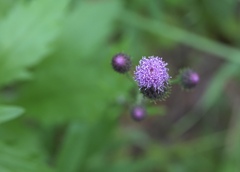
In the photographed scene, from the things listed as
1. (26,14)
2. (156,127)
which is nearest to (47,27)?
(26,14)

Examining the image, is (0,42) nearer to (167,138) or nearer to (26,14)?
(26,14)

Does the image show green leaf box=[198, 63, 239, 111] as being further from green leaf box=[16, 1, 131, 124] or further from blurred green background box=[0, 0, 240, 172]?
green leaf box=[16, 1, 131, 124]

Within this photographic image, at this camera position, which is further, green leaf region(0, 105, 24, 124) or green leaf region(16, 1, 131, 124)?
green leaf region(16, 1, 131, 124)

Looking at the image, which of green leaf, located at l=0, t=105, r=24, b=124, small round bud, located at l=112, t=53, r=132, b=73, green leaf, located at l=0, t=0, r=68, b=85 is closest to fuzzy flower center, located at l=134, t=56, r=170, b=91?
small round bud, located at l=112, t=53, r=132, b=73

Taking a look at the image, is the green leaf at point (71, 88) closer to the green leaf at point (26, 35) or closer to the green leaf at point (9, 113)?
the green leaf at point (26, 35)

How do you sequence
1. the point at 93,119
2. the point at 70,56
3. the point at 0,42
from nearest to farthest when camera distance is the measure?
the point at 0,42 < the point at 93,119 < the point at 70,56
